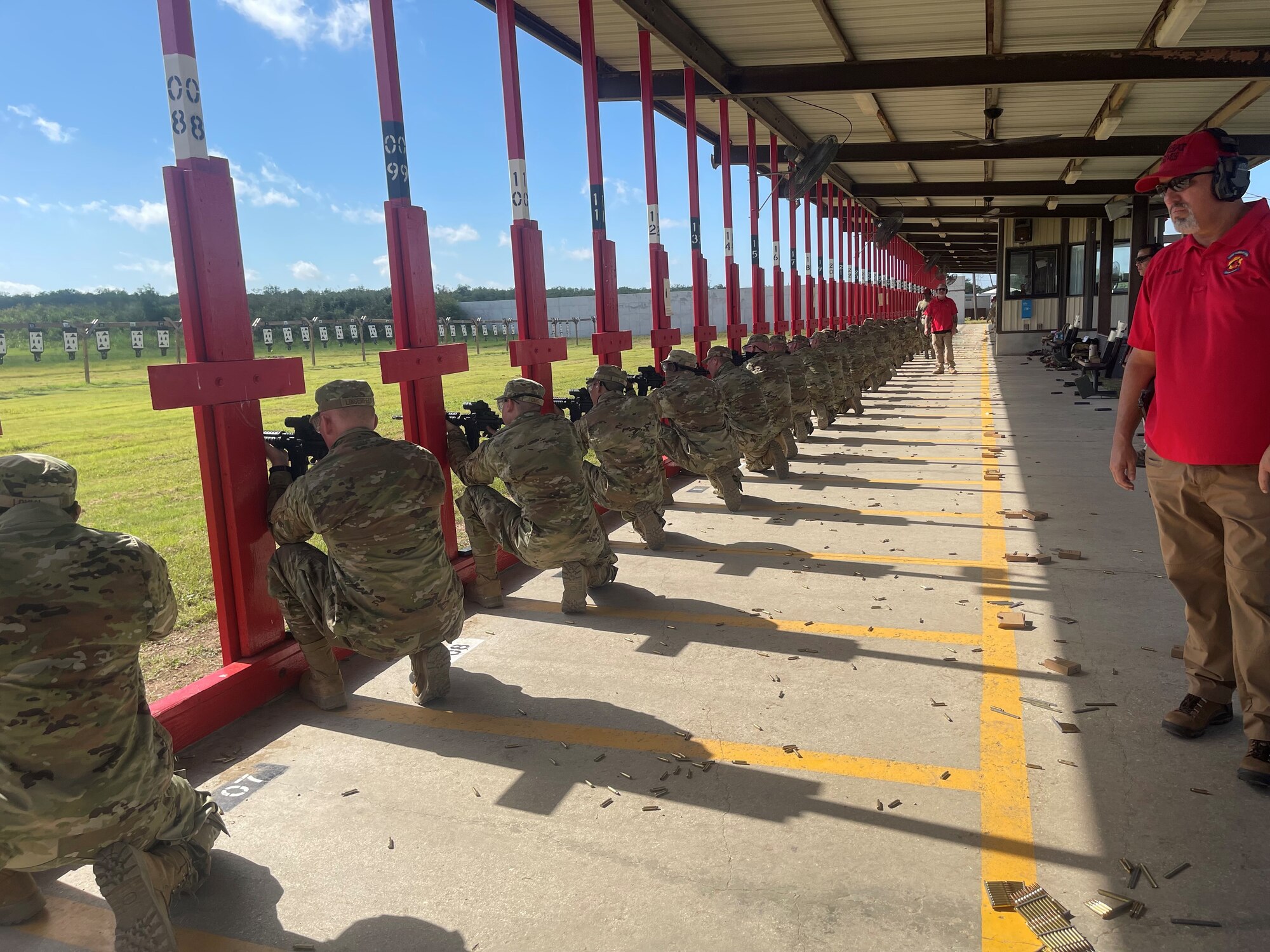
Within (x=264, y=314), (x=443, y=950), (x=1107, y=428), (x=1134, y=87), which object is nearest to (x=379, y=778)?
(x=443, y=950)

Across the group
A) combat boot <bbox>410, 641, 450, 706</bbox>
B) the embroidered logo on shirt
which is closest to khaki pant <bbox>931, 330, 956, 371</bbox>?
the embroidered logo on shirt

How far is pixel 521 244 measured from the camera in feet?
20.3

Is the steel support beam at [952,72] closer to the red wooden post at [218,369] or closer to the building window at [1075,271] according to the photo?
the red wooden post at [218,369]

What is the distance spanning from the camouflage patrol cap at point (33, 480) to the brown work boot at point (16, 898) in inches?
43.8

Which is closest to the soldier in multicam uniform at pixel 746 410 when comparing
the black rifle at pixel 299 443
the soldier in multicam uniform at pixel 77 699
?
the black rifle at pixel 299 443

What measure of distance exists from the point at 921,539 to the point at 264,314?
1392 inches

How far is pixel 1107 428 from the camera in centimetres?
1139

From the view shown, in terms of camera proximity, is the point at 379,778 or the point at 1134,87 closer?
the point at 379,778

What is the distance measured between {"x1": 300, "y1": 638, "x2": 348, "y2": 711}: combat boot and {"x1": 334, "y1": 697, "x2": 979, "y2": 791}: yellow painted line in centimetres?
6

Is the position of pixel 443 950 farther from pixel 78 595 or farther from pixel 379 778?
pixel 78 595

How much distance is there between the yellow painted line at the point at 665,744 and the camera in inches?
124

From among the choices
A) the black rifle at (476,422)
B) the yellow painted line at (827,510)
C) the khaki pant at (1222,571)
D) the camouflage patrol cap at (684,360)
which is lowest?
the yellow painted line at (827,510)

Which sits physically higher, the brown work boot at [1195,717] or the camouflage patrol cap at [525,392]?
the camouflage patrol cap at [525,392]

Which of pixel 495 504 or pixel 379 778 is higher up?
pixel 495 504
